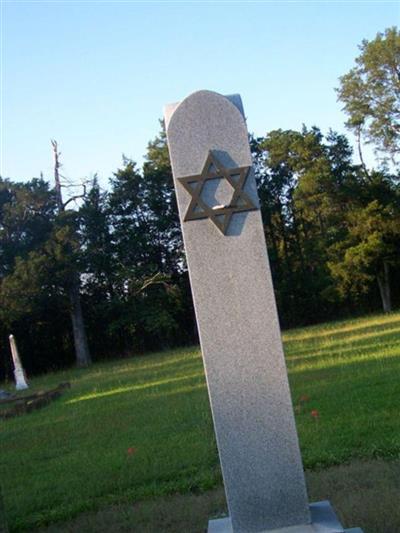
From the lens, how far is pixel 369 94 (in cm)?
3731

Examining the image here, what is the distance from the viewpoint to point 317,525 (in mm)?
4102

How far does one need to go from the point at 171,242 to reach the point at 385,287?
11.2 m

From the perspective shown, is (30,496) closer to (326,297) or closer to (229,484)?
(229,484)

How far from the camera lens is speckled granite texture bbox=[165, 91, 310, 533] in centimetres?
429

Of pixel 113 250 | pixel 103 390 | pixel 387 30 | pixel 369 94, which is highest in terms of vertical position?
pixel 387 30

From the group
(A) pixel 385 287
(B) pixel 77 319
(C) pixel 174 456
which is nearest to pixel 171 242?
(B) pixel 77 319

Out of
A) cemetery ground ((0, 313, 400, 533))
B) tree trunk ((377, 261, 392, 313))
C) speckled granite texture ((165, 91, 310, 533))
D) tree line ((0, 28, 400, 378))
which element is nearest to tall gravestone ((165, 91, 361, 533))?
speckled granite texture ((165, 91, 310, 533))

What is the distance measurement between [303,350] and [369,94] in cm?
2448

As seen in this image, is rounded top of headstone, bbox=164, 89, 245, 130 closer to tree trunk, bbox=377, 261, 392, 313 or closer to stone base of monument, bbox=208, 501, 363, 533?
stone base of monument, bbox=208, 501, 363, 533

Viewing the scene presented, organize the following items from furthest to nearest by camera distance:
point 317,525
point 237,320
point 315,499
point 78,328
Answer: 1. point 78,328
2. point 315,499
3. point 237,320
4. point 317,525

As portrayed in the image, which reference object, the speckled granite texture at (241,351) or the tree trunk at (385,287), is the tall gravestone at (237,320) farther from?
the tree trunk at (385,287)

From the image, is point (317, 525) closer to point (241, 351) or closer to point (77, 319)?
point (241, 351)

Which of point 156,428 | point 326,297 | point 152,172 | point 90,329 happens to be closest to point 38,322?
point 90,329

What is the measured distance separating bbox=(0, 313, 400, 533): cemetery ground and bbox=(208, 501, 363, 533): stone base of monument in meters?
0.36
